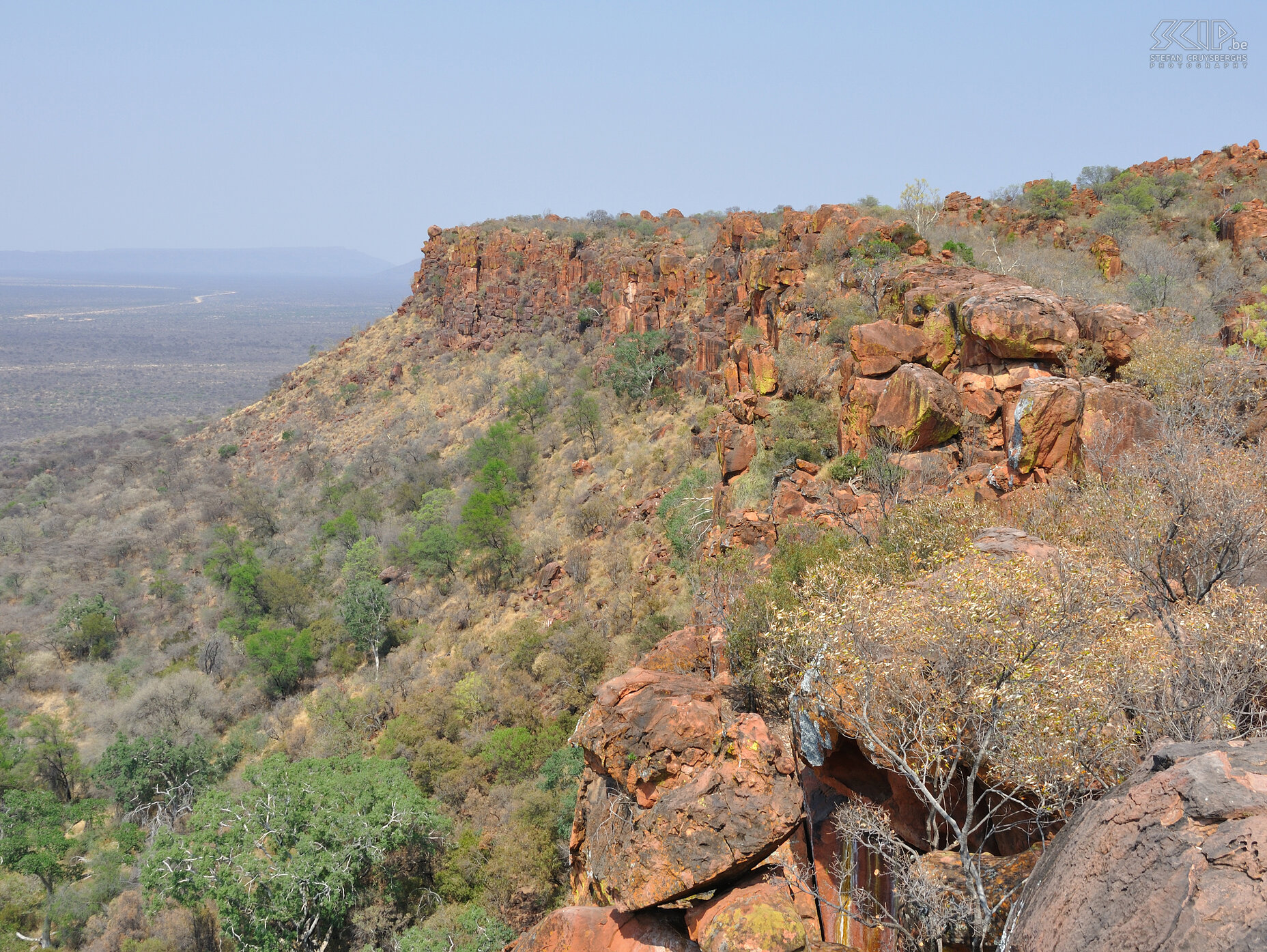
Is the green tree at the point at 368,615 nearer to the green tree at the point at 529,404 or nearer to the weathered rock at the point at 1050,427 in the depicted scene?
the green tree at the point at 529,404

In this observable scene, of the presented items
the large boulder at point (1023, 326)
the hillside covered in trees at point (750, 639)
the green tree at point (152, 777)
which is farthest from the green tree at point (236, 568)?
the large boulder at point (1023, 326)

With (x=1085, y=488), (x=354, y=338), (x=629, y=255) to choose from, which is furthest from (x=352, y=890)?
(x=354, y=338)

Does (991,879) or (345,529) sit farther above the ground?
(991,879)

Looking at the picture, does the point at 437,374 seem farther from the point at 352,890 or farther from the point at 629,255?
the point at 352,890

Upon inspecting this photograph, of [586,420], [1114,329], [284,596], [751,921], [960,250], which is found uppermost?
[960,250]

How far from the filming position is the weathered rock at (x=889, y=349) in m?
18.3

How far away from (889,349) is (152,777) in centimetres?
2639

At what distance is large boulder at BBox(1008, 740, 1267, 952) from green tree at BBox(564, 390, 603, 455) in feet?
104

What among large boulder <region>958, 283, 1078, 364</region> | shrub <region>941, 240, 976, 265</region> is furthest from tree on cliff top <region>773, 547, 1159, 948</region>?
shrub <region>941, 240, 976, 265</region>

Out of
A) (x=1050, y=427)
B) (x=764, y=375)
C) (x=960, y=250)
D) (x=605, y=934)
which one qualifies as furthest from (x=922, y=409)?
(x=960, y=250)

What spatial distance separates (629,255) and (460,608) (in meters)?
29.4

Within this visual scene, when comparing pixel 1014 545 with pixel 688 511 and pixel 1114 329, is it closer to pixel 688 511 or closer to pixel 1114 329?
pixel 1114 329

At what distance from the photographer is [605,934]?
9445 mm

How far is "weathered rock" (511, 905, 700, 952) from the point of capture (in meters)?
9.23
